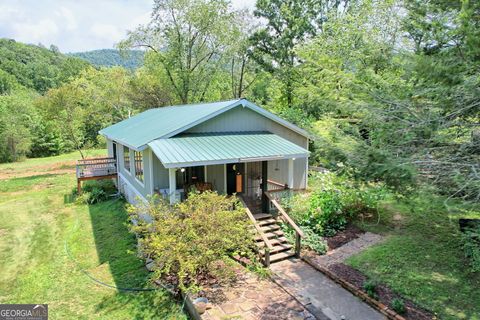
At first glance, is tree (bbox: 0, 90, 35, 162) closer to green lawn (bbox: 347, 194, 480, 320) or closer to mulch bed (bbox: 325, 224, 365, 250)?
mulch bed (bbox: 325, 224, 365, 250)

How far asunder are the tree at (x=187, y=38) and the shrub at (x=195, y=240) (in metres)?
24.2

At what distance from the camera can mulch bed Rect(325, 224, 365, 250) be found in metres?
10.4

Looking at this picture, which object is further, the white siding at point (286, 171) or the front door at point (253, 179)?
the white siding at point (286, 171)

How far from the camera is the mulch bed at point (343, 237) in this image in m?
10.4

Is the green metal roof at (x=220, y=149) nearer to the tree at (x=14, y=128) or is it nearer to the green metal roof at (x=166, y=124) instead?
the green metal roof at (x=166, y=124)

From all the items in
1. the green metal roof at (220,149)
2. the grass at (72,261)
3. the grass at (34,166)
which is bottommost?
the grass at (72,261)

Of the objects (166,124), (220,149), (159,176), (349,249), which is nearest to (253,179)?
(220,149)

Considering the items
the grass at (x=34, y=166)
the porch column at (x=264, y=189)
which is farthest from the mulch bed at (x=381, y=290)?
the grass at (x=34, y=166)

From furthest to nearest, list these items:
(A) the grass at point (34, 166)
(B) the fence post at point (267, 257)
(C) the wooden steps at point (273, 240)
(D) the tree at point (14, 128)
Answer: (D) the tree at point (14, 128) → (A) the grass at point (34, 166) → (C) the wooden steps at point (273, 240) → (B) the fence post at point (267, 257)

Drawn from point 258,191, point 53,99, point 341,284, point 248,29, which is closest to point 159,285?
point 341,284

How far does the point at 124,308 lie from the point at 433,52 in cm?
922

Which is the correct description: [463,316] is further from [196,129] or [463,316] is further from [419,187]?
[196,129]

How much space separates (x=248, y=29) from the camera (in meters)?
32.4

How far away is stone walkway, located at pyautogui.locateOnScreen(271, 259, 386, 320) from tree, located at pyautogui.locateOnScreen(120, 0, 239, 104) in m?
25.3
